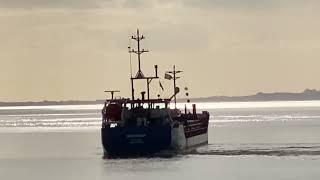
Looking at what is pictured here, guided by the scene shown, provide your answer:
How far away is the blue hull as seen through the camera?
87.6 metres

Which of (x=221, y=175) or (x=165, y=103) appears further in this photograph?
(x=165, y=103)

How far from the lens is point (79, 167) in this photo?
92812mm

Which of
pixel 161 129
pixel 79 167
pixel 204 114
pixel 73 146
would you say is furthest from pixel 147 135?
pixel 73 146

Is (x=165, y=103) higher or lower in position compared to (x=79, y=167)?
higher

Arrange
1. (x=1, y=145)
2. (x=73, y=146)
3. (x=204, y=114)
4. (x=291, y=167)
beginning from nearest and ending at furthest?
(x=291, y=167), (x=204, y=114), (x=73, y=146), (x=1, y=145)

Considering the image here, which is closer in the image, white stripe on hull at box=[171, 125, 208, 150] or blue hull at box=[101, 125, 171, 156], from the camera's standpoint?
blue hull at box=[101, 125, 171, 156]

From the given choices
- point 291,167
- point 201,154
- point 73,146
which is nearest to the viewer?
point 291,167

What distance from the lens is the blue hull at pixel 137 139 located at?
8756 centimetres

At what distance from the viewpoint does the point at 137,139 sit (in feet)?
289

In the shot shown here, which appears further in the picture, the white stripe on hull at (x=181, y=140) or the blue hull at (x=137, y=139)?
the white stripe on hull at (x=181, y=140)

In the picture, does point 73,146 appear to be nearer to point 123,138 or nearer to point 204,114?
point 204,114

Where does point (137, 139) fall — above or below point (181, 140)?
above

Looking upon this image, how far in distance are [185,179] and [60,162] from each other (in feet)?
88.5

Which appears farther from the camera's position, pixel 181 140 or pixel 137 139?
pixel 181 140
